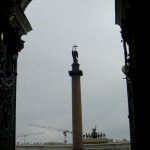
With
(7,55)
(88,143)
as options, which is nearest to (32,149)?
(88,143)

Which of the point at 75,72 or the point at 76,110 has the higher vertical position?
the point at 75,72

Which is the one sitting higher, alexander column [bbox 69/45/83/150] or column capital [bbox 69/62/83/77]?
column capital [bbox 69/62/83/77]

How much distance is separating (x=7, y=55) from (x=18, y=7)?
5.53 feet

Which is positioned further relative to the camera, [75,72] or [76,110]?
[75,72]

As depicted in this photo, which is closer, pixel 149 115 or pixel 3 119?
pixel 149 115

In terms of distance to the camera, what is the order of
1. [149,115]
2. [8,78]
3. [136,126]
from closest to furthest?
[149,115]
[136,126]
[8,78]

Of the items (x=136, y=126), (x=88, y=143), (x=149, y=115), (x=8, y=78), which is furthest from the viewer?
(x=88, y=143)

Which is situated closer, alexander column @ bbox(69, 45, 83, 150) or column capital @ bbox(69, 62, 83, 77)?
alexander column @ bbox(69, 45, 83, 150)

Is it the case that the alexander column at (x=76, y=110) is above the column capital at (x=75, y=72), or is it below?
below

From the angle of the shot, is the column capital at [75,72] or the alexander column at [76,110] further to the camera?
the column capital at [75,72]

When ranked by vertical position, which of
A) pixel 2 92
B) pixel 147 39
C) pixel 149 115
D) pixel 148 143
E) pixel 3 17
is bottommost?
pixel 148 143

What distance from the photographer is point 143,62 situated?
1237 cm

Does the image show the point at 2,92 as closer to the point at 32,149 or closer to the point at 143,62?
the point at 143,62

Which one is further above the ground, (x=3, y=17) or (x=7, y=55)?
(x=3, y=17)
